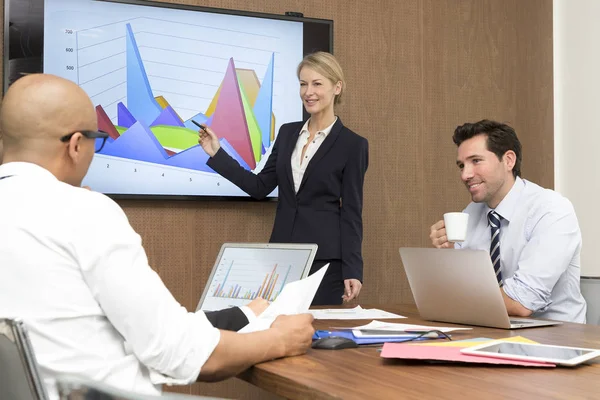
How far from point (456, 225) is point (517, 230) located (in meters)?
0.42

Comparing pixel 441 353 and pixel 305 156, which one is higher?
pixel 305 156

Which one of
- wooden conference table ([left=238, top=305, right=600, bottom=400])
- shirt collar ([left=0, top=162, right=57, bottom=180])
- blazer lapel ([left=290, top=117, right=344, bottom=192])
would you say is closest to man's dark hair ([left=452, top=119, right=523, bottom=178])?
blazer lapel ([left=290, top=117, right=344, bottom=192])

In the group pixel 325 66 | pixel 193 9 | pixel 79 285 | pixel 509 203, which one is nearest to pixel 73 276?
pixel 79 285

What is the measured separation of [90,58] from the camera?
3.50 meters

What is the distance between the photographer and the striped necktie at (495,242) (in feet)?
8.40

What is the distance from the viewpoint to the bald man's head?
1348 mm

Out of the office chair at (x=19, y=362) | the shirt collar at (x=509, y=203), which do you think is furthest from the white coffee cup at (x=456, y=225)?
the office chair at (x=19, y=362)

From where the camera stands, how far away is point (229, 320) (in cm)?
184

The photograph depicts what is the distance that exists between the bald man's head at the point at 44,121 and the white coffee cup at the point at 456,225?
1215 millimetres

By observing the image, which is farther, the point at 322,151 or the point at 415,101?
the point at 415,101

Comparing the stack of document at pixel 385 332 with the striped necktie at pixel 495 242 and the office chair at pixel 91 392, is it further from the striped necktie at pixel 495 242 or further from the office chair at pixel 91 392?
the office chair at pixel 91 392

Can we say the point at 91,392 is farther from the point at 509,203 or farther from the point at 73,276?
the point at 509,203

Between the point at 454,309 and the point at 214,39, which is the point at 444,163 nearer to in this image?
the point at 214,39

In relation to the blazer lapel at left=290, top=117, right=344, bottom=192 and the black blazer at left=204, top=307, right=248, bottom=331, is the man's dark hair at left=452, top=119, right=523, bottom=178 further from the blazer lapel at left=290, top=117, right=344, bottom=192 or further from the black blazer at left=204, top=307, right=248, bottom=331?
the black blazer at left=204, top=307, right=248, bottom=331
